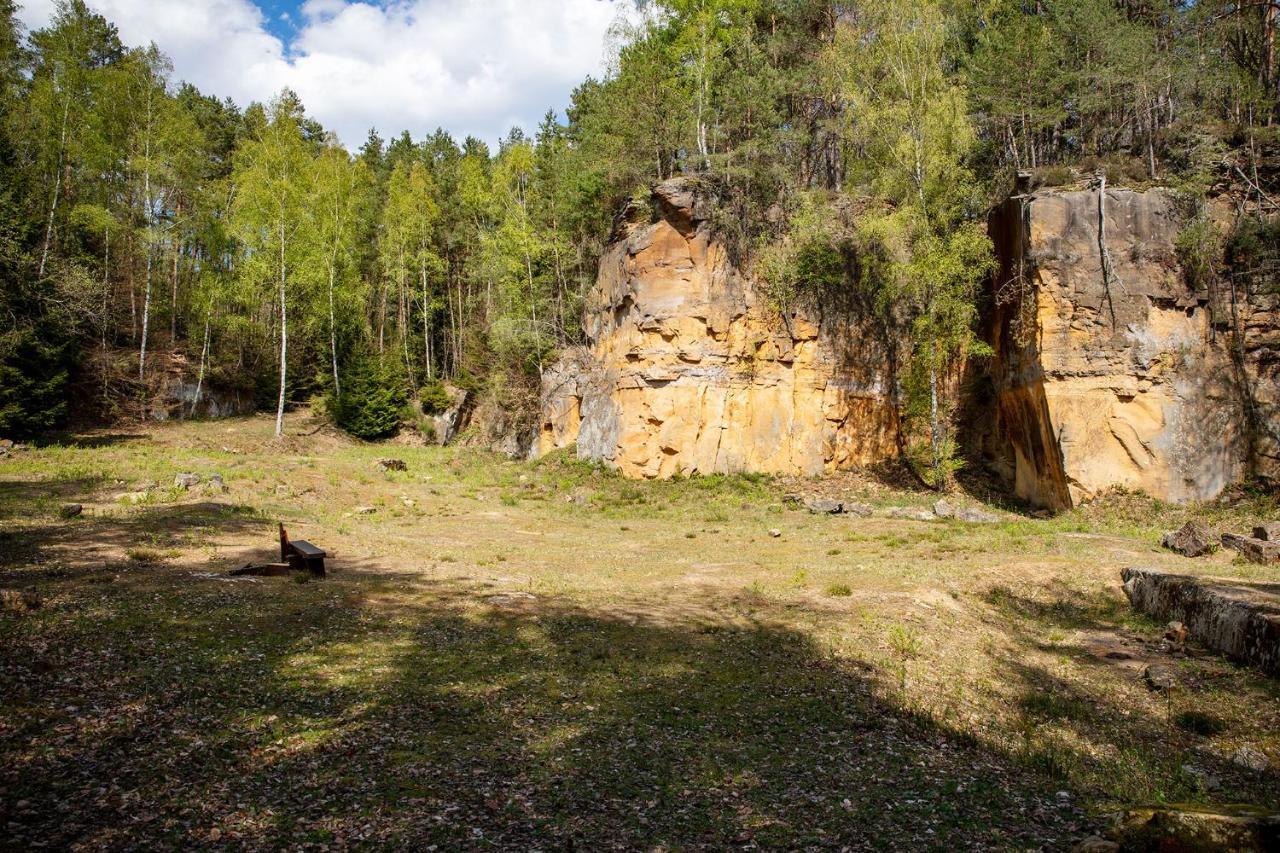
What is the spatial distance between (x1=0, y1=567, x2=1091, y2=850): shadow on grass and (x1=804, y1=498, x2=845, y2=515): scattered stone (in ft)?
44.3

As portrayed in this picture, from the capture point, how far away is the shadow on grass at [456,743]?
4852 millimetres

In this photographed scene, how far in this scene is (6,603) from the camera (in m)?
8.59

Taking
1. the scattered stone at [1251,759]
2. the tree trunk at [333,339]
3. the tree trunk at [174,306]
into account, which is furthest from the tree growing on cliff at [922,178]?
the tree trunk at [174,306]

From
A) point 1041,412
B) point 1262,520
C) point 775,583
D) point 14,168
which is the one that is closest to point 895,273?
point 1041,412

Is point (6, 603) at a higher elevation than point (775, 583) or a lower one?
higher

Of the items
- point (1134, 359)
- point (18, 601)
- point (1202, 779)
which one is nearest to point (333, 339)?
point (18, 601)

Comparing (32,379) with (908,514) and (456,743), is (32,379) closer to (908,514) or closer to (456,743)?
(456,743)

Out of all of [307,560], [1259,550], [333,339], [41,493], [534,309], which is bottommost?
[1259,550]

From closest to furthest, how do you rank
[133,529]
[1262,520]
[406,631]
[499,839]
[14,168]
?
1. [499,839]
2. [406,631]
3. [133,529]
4. [1262,520]
5. [14,168]

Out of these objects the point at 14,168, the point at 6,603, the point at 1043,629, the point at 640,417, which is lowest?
the point at 1043,629

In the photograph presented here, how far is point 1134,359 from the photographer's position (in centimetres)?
2123

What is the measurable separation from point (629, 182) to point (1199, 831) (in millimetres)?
32910

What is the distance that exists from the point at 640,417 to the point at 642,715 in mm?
20946

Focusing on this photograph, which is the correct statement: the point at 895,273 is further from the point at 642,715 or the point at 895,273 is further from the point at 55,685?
the point at 55,685
